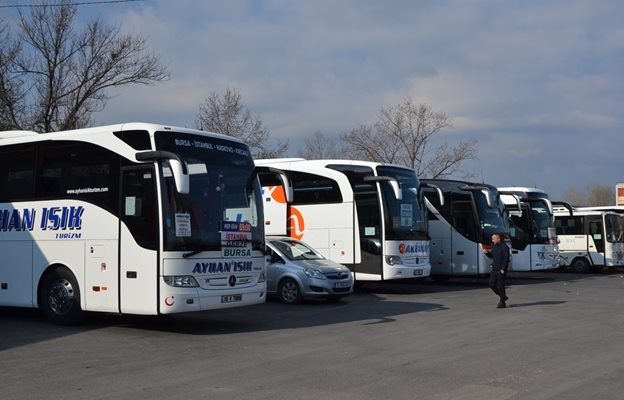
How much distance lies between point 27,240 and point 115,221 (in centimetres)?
253

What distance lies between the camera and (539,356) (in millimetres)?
10281

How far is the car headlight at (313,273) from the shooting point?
17406mm

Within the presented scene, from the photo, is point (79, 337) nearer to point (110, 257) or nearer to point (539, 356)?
point (110, 257)

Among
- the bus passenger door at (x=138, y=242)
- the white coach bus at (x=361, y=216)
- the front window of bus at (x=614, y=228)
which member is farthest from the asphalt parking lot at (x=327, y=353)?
the front window of bus at (x=614, y=228)

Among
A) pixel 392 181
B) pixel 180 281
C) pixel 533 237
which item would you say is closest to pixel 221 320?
pixel 180 281

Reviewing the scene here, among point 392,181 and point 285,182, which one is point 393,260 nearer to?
point 392,181

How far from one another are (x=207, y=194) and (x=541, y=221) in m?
18.8

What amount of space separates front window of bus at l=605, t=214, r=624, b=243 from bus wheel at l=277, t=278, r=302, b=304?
785 inches

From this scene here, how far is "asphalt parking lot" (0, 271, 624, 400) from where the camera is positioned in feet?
26.9

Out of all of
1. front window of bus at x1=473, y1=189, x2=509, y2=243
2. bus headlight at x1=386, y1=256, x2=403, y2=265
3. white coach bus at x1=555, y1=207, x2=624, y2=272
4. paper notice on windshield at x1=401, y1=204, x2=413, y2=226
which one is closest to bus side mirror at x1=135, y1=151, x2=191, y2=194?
bus headlight at x1=386, y1=256, x2=403, y2=265

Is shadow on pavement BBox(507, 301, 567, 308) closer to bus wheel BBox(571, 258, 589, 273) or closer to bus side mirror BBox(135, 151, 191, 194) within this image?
bus side mirror BBox(135, 151, 191, 194)

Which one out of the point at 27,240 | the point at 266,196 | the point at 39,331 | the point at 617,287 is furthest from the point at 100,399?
the point at 617,287

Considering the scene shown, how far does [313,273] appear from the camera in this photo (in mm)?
17453

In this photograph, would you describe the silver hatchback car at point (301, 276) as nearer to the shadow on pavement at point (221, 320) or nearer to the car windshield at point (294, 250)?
the car windshield at point (294, 250)
